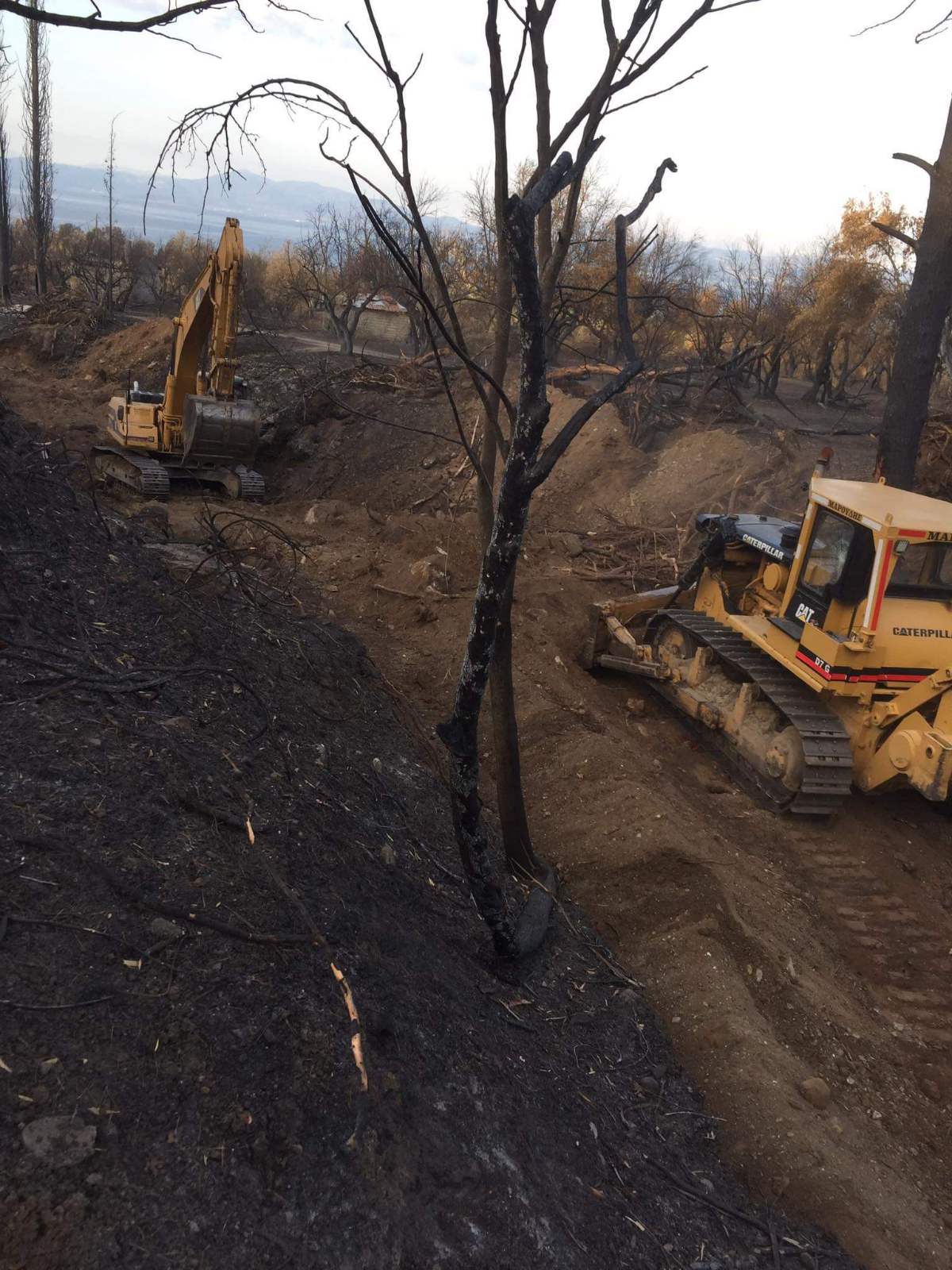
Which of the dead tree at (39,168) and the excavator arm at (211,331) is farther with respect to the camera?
the dead tree at (39,168)

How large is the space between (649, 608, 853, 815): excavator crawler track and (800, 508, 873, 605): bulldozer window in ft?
2.83

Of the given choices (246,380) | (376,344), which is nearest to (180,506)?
(246,380)

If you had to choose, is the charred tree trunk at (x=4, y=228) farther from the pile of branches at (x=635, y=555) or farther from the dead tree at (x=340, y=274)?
the pile of branches at (x=635, y=555)

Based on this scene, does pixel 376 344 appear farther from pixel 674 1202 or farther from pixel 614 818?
pixel 674 1202

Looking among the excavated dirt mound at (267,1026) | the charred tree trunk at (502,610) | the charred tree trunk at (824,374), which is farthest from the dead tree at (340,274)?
the excavated dirt mound at (267,1026)

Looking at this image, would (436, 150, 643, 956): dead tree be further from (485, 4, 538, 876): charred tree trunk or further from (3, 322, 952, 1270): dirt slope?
(3, 322, 952, 1270): dirt slope

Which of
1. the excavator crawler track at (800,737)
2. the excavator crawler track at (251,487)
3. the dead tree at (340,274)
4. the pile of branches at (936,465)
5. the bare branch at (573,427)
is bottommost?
the excavator crawler track at (800,737)

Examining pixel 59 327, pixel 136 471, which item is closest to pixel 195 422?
pixel 136 471

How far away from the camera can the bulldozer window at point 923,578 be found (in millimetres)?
7133

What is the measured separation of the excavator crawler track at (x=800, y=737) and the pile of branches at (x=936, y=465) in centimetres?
763

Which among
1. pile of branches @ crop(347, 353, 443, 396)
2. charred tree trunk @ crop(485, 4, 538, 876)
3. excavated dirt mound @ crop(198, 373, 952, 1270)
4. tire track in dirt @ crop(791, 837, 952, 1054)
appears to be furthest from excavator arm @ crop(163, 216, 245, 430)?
tire track in dirt @ crop(791, 837, 952, 1054)

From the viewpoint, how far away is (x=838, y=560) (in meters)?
7.18

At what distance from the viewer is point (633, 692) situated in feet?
32.2

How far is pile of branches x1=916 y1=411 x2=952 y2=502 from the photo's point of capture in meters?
14.5
